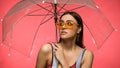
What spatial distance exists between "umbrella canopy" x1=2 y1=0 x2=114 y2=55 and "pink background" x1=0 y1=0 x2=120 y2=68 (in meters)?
0.77

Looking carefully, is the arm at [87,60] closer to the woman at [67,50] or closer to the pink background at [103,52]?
the woman at [67,50]

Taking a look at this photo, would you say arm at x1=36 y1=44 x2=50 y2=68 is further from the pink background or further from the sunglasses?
the pink background

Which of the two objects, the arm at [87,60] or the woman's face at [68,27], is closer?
the woman's face at [68,27]

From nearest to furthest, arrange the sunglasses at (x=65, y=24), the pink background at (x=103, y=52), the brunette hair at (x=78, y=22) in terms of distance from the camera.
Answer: the sunglasses at (x=65, y=24) → the brunette hair at (x=78, y=22) → the pink background at (x=103, y=52)

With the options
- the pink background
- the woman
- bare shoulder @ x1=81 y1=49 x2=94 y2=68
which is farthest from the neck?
the pink background

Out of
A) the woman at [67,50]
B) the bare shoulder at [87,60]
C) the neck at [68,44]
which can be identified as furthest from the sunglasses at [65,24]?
the bare shoulder at [87,60]

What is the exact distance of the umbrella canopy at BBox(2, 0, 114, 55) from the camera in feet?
8.27

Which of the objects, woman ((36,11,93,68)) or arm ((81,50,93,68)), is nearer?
woman ((36,11,93,68))

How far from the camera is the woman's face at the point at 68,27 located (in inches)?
99.1

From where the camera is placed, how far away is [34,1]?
245 cm

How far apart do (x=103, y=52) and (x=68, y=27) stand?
1496mm

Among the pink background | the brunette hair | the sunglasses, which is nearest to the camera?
the sunglasses

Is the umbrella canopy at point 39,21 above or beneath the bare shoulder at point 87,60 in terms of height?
above

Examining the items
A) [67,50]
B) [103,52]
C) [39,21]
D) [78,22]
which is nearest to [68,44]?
[67,50]
